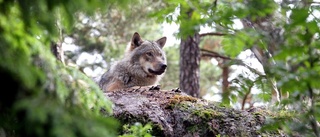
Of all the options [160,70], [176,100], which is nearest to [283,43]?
[176,100]

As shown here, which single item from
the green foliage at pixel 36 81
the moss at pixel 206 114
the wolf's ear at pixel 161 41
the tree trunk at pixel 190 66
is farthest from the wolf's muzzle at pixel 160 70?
the green foliage at pixel 36 81

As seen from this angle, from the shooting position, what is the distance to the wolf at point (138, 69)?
9.60 m

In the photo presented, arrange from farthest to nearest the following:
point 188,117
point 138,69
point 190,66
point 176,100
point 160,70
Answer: point 190,66
point 138,69
point 160,70
point 176,100
point 188,117

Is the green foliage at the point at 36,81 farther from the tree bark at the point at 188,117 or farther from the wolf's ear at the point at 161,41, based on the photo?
the wolf's ear at the point at 161,41

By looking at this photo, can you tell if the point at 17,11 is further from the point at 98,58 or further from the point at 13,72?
the point at 98,58

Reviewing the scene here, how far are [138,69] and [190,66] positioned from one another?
118 inches

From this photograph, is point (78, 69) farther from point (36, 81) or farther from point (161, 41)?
point (161, 41)

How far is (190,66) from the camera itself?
40.9 feet

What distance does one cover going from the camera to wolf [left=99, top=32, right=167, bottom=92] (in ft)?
31.5

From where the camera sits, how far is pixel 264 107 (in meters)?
6.18

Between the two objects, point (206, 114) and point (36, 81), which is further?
point (206, 114)

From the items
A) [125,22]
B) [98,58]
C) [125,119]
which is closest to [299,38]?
[125,119]

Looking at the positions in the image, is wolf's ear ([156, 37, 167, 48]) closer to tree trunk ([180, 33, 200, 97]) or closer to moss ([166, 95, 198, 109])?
tree trunk ([180, 33, 200, 97])

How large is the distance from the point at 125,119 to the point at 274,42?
2.68 m
